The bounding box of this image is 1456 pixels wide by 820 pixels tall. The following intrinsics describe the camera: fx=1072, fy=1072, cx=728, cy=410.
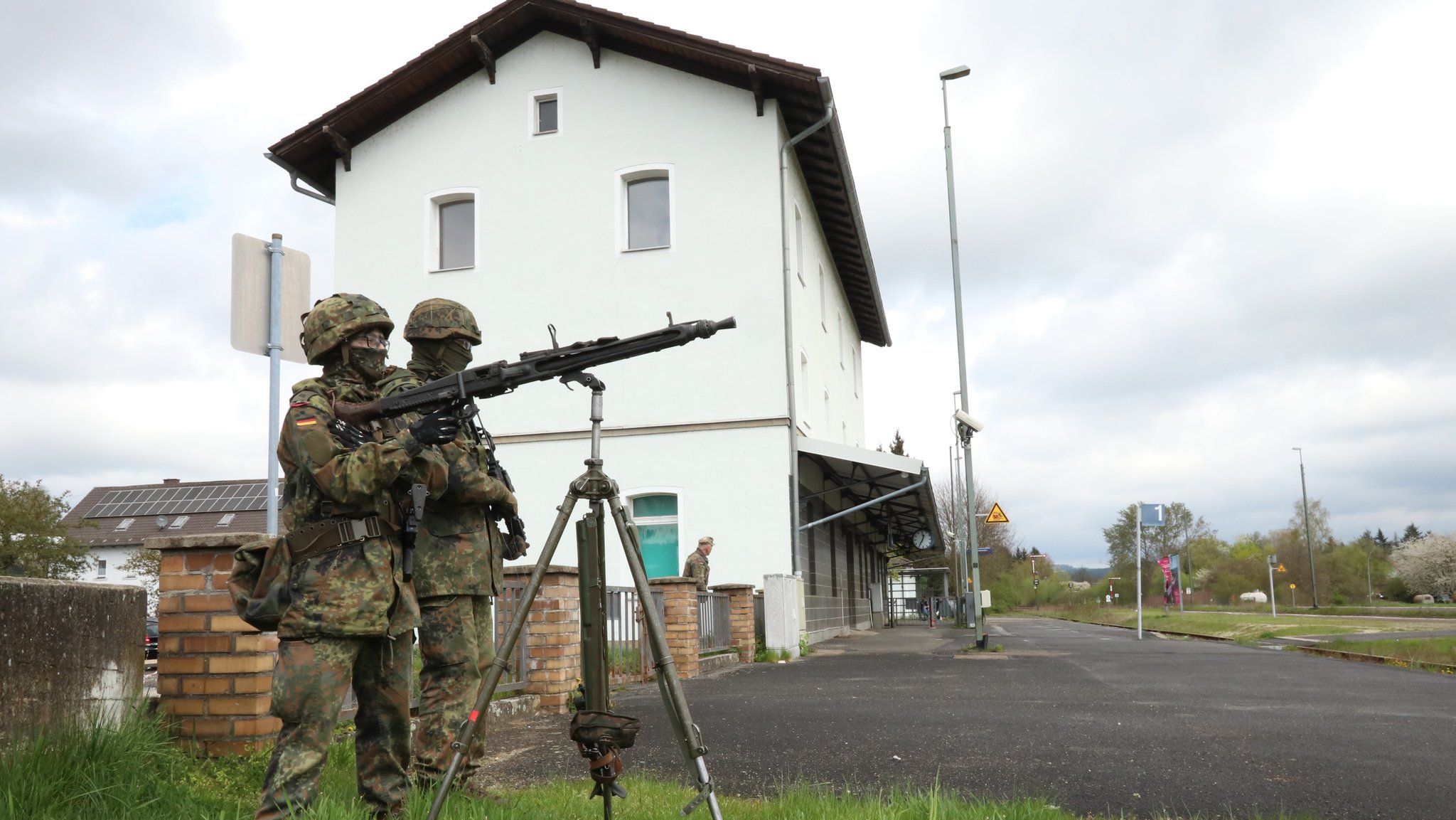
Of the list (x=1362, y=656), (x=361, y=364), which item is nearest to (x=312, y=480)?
(x=361, y=364)

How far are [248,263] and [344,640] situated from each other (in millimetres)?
3778

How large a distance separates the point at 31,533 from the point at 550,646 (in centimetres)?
3959

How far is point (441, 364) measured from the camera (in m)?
4.75

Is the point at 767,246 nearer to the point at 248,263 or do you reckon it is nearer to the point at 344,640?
the point at 248,263

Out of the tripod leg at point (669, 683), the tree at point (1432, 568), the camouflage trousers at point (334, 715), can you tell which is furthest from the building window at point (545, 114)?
the tree at point (1432, 568)

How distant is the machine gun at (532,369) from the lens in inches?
147

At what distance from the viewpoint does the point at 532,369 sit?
12.5ft

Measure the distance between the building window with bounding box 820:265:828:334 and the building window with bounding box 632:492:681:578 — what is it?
605 centimetres

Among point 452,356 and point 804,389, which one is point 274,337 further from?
point 804,389

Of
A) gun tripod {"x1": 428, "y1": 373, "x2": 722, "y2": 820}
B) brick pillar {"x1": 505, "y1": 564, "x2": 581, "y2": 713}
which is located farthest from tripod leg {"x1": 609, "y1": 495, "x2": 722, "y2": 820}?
brick pillar {"x1": 505, "y1": 564, "x2": 581, "y2": 713}

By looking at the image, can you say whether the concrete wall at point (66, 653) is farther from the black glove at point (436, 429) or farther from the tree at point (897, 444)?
the tree at point (897, 444)

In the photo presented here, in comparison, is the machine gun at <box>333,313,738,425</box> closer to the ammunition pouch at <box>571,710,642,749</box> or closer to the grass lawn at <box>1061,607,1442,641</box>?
the ammunition pouch at <box>571,710,642,749</box>

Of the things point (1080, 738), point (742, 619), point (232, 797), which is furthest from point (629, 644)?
point (232, 797)

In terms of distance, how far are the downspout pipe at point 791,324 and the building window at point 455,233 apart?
5962mm
